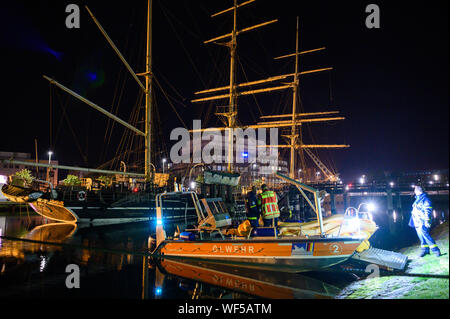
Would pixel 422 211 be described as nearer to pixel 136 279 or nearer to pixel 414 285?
pixel 414 285

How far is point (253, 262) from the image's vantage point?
348 inches

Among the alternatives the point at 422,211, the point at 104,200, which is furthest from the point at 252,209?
the point at 104,200

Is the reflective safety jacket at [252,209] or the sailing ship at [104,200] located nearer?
the reflective safety jacket at [252,209]

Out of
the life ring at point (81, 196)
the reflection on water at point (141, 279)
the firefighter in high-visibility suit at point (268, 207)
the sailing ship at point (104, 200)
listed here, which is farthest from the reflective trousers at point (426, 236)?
the life ring at point (81, 196)

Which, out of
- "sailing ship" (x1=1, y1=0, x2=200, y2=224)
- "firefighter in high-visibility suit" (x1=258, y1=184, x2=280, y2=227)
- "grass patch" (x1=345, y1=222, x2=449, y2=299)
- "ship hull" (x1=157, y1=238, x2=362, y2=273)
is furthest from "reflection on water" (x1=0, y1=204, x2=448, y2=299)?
"sailing ship" (x1=1, y1=0, x2=200, y2=224)

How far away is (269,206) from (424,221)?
4593 millimetres

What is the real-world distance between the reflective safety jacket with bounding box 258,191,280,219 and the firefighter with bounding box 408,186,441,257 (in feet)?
13.8

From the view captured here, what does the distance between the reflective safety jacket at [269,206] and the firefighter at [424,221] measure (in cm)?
A: 420

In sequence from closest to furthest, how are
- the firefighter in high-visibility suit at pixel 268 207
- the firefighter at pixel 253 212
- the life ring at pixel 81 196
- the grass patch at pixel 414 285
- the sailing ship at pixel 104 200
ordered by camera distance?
the grass patch at pixel 414 285
the firefighter in high-visibility suit at pixel 268 207
the firefighter at pixel 253 212
the sailing ship at pixel 104 200
the life ring at pixel 81 196

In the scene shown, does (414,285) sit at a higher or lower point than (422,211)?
lower

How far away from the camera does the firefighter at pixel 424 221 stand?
789 centimetres

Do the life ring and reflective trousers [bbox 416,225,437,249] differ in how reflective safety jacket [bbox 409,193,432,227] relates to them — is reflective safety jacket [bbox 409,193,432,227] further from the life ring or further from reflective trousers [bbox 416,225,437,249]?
the life ring

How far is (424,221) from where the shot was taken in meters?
7.96

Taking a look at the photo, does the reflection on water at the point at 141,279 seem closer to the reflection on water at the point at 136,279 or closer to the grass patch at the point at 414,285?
the reflection on water at the point at 136,279
